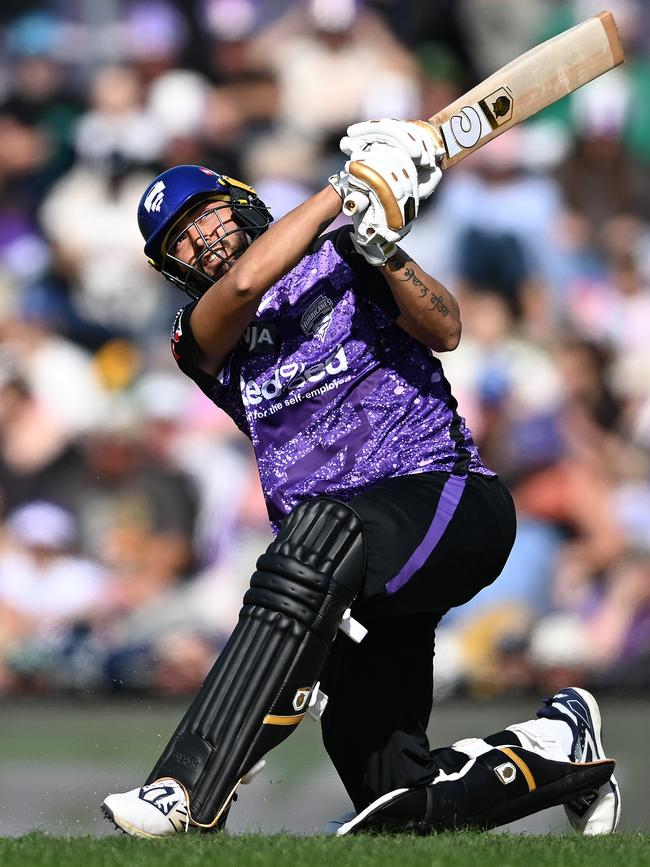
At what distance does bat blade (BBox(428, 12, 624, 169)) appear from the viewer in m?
3.12

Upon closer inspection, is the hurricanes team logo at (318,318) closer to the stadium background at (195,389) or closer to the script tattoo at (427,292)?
the script tattoo at (427,292)

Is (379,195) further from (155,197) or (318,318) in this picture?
(155,197)

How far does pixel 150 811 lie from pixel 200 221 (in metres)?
1.38

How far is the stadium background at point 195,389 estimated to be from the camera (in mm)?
5457

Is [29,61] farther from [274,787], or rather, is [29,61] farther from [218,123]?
[274,787]

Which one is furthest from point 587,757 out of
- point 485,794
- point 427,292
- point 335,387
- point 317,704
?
point 427,292

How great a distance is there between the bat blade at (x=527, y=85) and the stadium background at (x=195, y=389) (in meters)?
2.52

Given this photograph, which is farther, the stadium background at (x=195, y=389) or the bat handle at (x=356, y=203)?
the stadium background at (x=195, y=389)

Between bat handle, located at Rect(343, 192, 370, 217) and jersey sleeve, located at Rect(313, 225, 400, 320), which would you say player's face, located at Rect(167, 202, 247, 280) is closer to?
jersey sleeve, located at Rect(313, 225, 400, 320)

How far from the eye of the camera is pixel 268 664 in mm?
2646

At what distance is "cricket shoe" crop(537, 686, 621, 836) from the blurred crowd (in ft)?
6.45

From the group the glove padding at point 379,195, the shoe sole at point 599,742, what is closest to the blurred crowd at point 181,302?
the shoe sole at point 599,742

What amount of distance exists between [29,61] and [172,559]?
2.26m

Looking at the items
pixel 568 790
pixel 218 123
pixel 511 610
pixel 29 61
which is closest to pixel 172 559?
pixel 511 610
